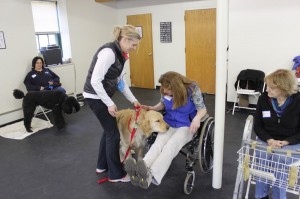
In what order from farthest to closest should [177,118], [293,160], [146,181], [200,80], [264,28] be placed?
[200,80], [264,28], [177,118], [146,181], [293,160]

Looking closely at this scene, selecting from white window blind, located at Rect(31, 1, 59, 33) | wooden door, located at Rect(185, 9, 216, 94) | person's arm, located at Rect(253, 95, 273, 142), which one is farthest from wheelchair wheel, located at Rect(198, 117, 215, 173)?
white window blind, located at Rect(31, 1, 59, 33)

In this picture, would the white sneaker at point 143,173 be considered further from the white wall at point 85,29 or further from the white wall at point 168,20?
the white wall at point 168,20

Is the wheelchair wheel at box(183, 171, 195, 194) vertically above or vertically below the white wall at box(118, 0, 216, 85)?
below

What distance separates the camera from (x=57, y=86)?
4.67 metres

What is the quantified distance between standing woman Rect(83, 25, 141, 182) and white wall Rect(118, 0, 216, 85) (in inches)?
149

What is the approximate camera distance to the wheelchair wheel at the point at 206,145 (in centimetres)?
215

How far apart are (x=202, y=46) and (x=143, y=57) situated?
1.61 m

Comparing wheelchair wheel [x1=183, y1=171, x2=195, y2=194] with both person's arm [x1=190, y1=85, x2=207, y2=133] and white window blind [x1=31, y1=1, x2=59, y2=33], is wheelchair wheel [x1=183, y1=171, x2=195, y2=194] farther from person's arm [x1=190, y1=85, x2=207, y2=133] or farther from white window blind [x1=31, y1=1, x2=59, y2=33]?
white window blind [x1=31, y1=1, x2=59, y2=33]

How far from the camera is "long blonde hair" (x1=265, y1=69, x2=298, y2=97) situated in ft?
5.73

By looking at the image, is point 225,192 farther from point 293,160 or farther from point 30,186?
point 30,186

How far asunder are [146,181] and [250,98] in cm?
338

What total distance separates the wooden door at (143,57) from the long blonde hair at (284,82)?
15.7 feet

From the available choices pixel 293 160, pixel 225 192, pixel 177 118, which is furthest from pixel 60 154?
pixel 293 160

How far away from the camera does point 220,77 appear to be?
209 cm
